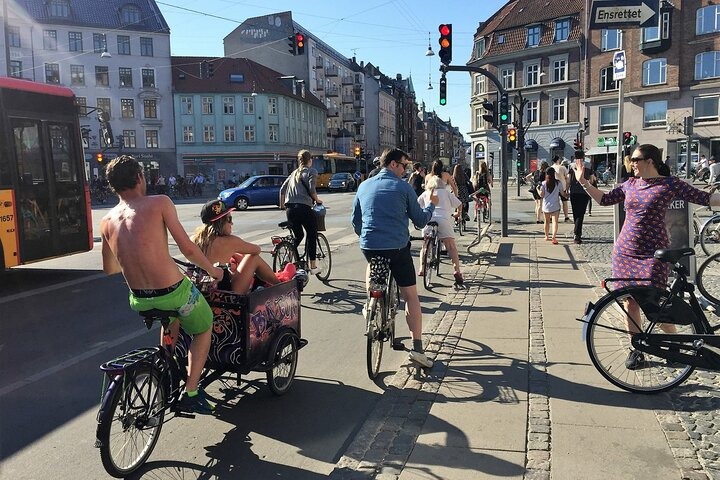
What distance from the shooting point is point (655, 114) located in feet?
145

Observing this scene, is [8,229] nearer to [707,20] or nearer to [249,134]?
[707,20]

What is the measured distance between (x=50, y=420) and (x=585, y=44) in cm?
5348

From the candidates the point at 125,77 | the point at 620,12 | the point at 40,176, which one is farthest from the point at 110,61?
the point at 620,12

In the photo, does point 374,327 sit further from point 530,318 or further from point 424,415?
point 530,318

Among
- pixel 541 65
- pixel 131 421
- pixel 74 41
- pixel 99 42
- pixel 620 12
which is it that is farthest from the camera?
pixel 99 42

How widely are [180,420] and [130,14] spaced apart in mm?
61964

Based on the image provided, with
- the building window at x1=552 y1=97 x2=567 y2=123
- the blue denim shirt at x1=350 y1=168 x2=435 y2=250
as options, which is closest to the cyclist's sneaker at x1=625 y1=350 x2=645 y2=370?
the blue denim shirt at x1=350 y1=168 x2=435 y2=250

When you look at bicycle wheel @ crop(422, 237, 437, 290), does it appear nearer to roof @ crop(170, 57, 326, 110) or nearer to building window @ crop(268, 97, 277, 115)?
roof @ crop(170, 57, 326, 110)

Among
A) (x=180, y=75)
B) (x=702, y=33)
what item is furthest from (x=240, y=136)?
(x=702, y=33)

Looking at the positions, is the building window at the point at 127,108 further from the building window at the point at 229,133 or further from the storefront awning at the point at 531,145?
the storefront awning at the point at 531,145

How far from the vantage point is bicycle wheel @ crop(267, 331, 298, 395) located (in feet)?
14.1

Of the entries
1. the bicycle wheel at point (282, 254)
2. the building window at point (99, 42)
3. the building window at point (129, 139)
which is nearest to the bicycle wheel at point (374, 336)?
the bicycle wheel at point (282, 254)

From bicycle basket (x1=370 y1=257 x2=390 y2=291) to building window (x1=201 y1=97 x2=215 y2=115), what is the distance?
2319 inches

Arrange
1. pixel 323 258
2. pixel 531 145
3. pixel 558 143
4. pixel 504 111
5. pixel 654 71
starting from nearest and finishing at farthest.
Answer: pixel 323 258 < pixel 504 111 < pixel 654 71 < pixel 558 143 < pixel 531 145
